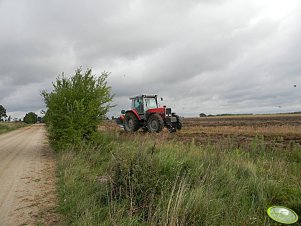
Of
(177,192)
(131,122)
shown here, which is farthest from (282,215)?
(131,122)

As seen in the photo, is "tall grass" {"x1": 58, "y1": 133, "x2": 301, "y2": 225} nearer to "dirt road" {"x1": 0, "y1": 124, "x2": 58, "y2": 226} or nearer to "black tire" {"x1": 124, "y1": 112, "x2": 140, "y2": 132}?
"dirt road" {"x1": 0, "y1": 124, "x2": 58, "y2": 226}

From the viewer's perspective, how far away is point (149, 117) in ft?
66.9

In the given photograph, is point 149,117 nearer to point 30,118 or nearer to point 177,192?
point 177,192

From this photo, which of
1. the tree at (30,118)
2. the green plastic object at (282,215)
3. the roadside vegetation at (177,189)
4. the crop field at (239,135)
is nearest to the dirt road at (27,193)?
the roadside vegetation at (177,189)

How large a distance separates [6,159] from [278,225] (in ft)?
35.4

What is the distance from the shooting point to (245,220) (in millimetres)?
5160

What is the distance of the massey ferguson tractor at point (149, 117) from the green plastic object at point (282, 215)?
14.4m

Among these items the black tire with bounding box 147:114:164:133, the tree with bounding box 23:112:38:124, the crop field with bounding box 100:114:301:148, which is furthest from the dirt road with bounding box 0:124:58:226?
the tree with bounding box 23:112:38:124

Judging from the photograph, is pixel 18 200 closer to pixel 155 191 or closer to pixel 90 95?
pixel 155 191

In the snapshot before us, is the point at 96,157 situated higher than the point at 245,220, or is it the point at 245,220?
the point at 96,157

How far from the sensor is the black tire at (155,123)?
63.0 feet

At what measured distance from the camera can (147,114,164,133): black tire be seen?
1920 centimetres

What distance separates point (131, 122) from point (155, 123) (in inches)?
120

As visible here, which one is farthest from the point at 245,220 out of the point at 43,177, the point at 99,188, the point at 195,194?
the point at 43,177
